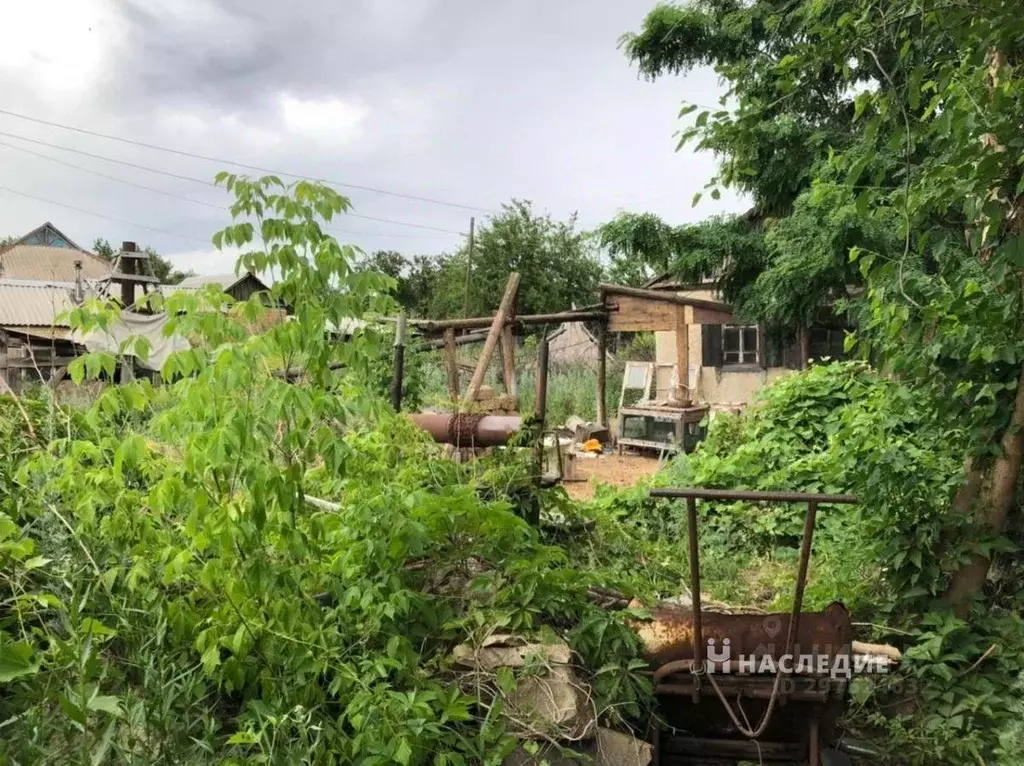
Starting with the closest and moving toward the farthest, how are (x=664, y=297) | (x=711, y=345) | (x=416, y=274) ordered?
(x=664, y=297) → (x=711, y=345) → (x=416, y=274)

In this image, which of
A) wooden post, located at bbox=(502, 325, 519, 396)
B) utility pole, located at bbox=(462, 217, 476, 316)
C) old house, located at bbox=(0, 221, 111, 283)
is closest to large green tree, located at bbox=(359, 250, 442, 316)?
utility pole, located at bbox=(462, 217, 476, 316)

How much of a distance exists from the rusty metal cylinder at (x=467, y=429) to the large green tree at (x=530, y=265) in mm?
17970

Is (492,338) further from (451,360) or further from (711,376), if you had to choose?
(711,376)

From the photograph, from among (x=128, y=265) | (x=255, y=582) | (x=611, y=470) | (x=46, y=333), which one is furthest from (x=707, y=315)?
(x=46, y=333)

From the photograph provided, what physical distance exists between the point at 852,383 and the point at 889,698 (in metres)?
2.79

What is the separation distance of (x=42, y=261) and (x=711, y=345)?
38.1 meters

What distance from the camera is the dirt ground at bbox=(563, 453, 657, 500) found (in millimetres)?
8252

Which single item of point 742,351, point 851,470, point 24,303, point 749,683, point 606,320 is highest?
point 24,303

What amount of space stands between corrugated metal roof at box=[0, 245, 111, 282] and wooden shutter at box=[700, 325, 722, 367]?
31255 millimetres

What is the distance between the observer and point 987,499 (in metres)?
3.28

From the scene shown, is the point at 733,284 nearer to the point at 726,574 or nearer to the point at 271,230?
the point at 726,574

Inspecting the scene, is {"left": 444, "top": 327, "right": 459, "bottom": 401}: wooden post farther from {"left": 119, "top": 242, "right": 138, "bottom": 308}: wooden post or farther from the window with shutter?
the window with shutter

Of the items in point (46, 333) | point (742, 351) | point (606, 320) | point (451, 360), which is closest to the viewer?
point (451, 360)

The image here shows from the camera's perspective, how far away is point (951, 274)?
3297 mm
